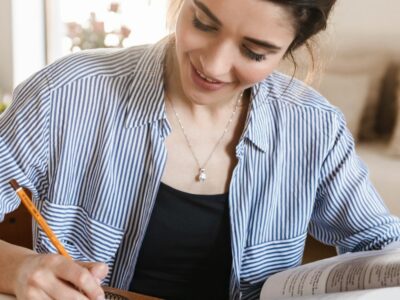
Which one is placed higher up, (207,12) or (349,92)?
(207,12)

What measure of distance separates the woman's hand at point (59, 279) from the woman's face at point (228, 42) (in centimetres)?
29

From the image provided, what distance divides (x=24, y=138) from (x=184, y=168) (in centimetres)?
26

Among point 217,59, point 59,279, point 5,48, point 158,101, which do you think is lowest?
point 5,48

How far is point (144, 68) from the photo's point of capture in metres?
0.98

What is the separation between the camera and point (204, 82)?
0.84m

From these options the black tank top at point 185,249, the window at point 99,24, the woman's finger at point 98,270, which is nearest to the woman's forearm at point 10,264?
the woman's finger at point 98,270

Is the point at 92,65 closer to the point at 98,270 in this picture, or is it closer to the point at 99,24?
the point at 98,270

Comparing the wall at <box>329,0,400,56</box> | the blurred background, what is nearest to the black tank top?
the blurred background

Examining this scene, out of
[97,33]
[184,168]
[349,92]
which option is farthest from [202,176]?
[97,33]

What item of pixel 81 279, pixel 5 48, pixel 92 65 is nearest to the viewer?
pixel 81 279

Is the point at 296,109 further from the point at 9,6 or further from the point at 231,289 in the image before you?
the point at 9,6

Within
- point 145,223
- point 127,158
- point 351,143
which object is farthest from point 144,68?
point 351,143

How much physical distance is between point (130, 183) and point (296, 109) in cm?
31

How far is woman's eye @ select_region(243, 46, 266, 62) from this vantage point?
2.67 feet
